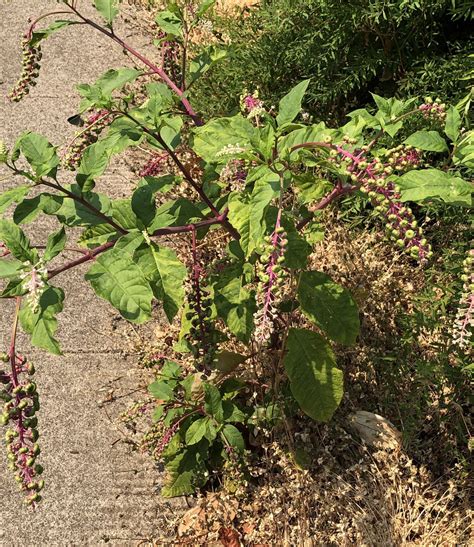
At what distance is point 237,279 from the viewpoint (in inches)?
78.0

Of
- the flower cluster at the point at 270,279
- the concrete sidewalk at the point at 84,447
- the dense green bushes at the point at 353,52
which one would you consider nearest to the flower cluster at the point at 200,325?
the flower cluster at the point at 270,279

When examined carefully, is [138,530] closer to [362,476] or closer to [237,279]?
[362,476]

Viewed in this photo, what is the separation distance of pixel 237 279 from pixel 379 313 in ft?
3.98

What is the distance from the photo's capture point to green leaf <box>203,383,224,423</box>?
223cm

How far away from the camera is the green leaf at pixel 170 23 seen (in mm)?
2047

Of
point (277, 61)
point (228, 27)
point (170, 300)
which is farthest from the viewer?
point (228, 27)

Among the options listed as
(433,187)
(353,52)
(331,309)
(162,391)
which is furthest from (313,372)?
(353,52)

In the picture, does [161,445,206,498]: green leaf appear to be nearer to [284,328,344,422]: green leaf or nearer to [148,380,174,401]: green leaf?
[148,380,174,401]: green leaf

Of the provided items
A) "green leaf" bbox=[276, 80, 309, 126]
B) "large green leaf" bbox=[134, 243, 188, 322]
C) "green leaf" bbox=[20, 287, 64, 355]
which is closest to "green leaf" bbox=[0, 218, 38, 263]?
"green leaf" bbox=[20, 287, 64, 355]

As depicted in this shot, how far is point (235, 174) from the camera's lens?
1.87 metres

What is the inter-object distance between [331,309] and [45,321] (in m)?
0.94

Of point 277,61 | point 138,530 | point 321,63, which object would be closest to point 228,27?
point 277,61

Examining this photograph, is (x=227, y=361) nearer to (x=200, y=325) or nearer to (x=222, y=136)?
(x=200, y=325)

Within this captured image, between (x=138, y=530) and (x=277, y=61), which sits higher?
(x=277, y=61)
